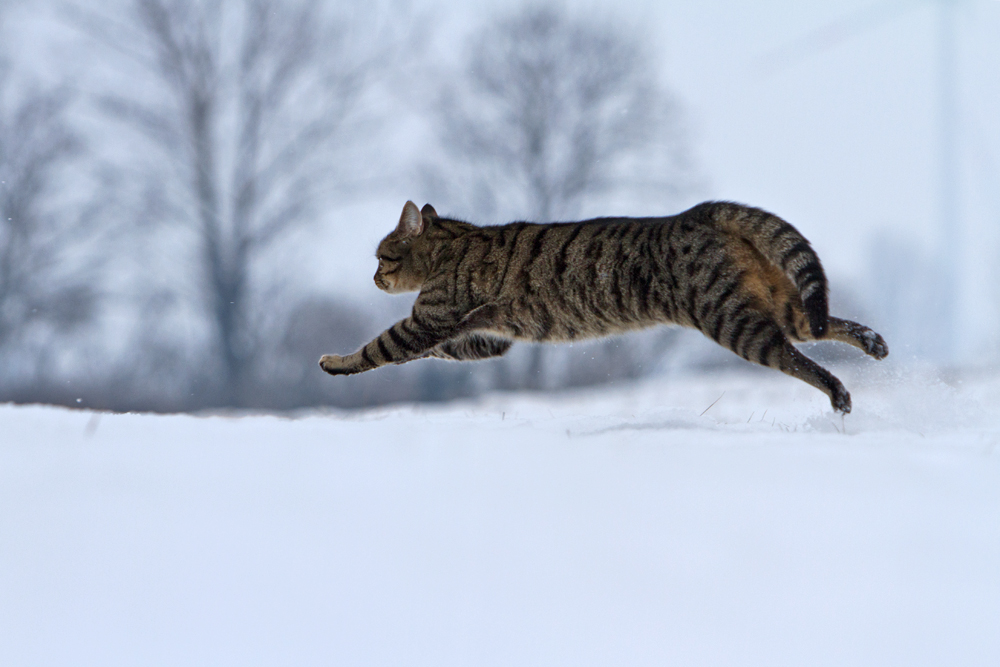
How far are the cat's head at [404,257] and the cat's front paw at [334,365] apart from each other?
0.63 meters

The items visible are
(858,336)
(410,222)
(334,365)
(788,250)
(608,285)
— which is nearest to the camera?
(788,250)

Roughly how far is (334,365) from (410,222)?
3.26 feet

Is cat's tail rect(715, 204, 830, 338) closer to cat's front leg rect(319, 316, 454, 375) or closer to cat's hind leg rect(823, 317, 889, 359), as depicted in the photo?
cat's hind leg rect(823, 317, 889, 359)

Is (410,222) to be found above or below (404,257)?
above

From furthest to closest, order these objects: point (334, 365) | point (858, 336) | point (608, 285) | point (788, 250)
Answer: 1. point (334, 365)
2. point (608, 285)
3. point (858, 336)
4. point (788, 250)

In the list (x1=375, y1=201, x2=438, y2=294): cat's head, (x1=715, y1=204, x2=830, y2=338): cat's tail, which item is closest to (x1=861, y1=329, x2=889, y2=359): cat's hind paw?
(x1=715, y1=204, x2=830, y2=338): cat's tail

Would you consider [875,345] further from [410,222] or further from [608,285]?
[410,222]

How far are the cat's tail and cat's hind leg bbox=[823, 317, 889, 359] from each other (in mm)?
222

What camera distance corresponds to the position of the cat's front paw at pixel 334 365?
434cm

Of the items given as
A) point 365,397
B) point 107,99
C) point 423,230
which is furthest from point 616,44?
point 423,230

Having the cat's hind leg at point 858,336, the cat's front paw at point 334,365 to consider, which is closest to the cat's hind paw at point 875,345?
the cat's hind leg at point 858,336

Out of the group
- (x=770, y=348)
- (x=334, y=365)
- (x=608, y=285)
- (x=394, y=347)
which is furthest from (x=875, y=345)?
(x=334, y=365)

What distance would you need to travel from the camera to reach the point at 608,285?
13.9 feet

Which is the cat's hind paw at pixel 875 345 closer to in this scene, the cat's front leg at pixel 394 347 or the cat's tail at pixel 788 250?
the cat's tail at pixel 788 250
